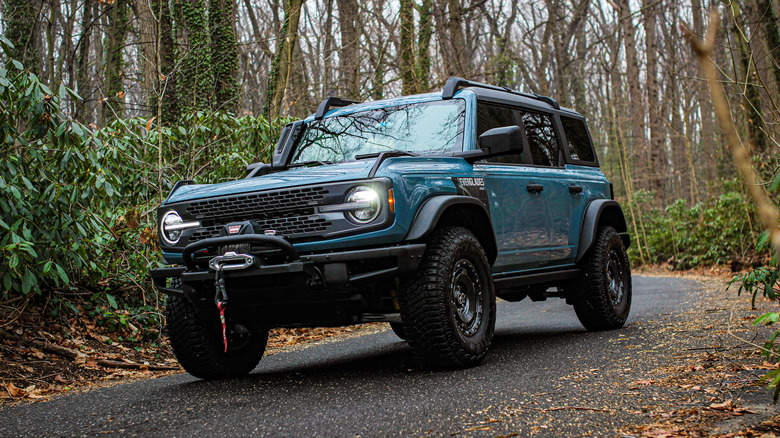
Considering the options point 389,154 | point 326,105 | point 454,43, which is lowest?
point 389,154

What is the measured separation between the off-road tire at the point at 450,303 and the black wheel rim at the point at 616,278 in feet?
8.24

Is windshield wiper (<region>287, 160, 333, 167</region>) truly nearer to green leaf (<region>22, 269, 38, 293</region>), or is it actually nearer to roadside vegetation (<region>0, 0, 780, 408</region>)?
roadside vegetation (<region>0, 0, 780, 408</region>)

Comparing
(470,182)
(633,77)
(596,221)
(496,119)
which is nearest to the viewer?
(470,182)

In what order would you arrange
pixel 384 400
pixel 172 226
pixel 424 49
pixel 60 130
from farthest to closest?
1. pixel 424 49
2. pixel 60 130
3. pixel 172 226
4. pixel 384 400

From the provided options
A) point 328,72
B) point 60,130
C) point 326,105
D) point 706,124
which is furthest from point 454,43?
point 706,124

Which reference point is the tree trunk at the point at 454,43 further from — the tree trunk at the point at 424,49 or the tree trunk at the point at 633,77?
the tree trunk at the point at 633,77

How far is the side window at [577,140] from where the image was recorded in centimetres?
754

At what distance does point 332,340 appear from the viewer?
27.3 ft

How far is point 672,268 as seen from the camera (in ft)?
60.8

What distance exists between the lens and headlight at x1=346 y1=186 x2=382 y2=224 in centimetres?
459

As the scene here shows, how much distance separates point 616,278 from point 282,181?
4112 millimetres

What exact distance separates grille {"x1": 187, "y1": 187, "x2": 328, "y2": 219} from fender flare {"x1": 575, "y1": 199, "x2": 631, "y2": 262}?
325 centimetres

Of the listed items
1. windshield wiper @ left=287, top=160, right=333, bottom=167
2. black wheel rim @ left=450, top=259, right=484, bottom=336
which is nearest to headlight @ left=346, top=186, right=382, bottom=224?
black wheel rim @ left=450, top=259, right=484, bottom=336

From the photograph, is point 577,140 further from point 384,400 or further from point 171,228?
point 384,400
